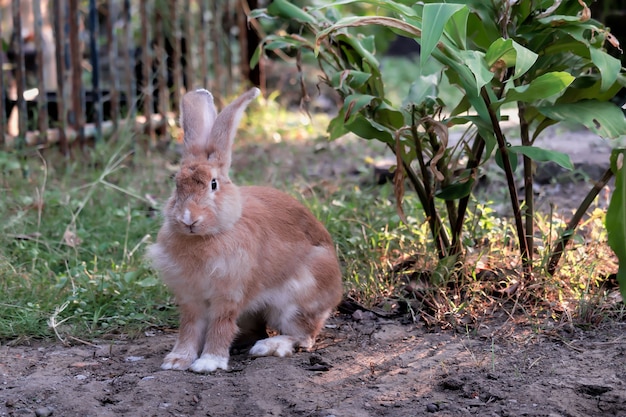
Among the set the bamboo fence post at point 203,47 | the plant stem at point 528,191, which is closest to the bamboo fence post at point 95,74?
the bamboo fence post at point 203,47

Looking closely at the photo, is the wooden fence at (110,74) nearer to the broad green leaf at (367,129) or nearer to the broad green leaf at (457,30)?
the broad green leaf at (367,129)

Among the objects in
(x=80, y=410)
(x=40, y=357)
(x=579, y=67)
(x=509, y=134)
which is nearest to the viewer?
(x=80, y=410)

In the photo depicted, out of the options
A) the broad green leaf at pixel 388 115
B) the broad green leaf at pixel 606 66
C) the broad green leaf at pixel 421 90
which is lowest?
the broad green leaf at pixel 388 115

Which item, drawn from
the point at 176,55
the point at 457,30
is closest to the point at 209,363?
the point at 457,30

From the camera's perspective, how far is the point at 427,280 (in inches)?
142

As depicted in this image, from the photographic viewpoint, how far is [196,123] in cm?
307

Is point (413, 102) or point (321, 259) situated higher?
point (413, 102)

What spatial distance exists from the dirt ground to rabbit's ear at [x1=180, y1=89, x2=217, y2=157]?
803mm

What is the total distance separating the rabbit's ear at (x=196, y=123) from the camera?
120 inches

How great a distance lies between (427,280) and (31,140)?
2.99 meters

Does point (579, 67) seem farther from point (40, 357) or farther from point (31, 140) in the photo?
point (31, 140)

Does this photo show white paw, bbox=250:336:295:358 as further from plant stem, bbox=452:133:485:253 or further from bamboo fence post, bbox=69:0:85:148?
bamboo fence post, bbox=69:0:85:148

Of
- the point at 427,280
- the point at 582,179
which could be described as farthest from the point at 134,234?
the point at 582,179

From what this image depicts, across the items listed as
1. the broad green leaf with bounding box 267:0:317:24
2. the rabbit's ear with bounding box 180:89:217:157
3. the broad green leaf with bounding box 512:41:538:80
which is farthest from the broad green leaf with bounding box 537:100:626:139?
the rabbit's ear with bounding box 180:89:217:157
